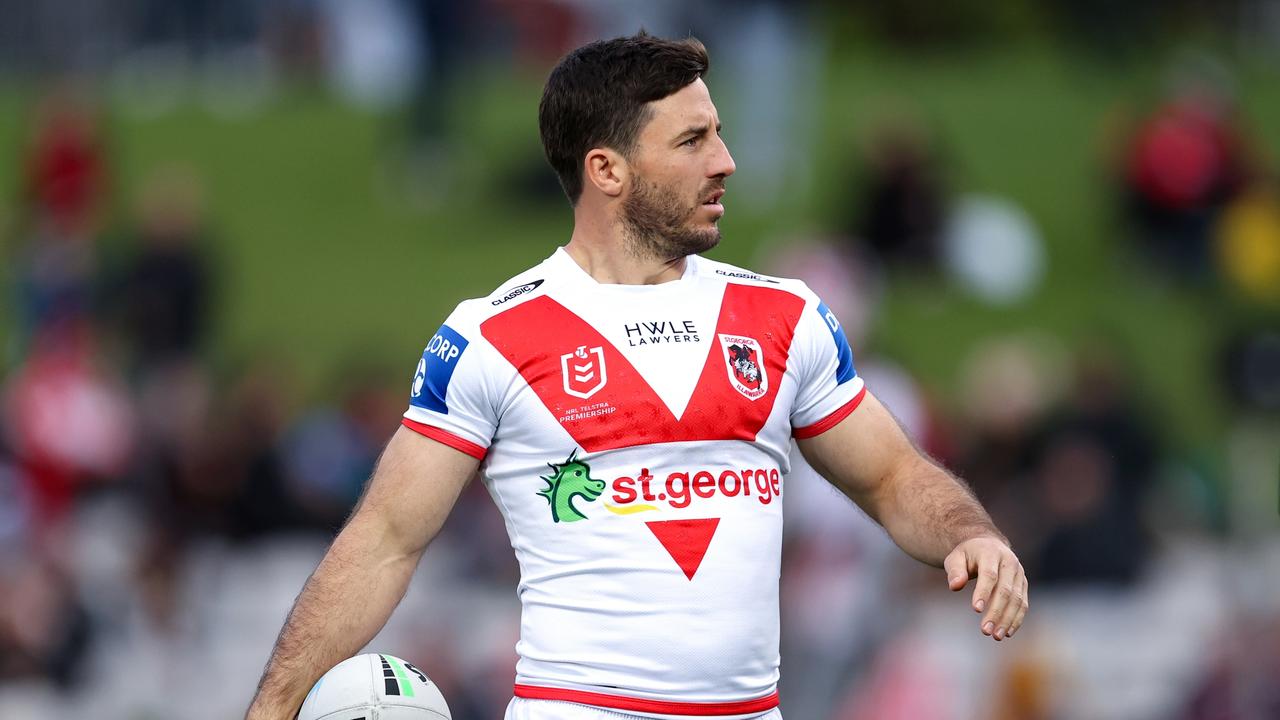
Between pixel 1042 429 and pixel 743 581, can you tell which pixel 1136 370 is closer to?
pixel 1042 429

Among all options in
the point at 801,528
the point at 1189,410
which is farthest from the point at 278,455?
the point at 1189,410

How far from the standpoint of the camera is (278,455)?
1462 centimetres

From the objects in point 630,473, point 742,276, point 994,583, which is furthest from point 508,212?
point 994,583

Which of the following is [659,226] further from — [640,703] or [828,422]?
[640,703]

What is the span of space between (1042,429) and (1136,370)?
5.00m

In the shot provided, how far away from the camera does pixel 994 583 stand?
467 centimetres

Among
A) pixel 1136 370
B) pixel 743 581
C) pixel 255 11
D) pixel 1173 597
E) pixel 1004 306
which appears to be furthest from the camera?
pixel 255 11

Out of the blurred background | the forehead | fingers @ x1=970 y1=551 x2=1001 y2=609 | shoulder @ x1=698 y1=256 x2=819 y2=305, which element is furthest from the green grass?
fingers @ x1=970 y1=551 x2=1001 y2=609

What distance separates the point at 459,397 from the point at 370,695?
75 cm

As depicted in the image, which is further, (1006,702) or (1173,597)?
(1173,597)

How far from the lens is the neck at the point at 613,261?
201 inches

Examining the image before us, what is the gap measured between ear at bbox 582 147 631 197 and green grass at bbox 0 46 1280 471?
484 inches

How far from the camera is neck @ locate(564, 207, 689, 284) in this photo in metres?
5.11

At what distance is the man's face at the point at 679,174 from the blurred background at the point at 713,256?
10.9 ft
